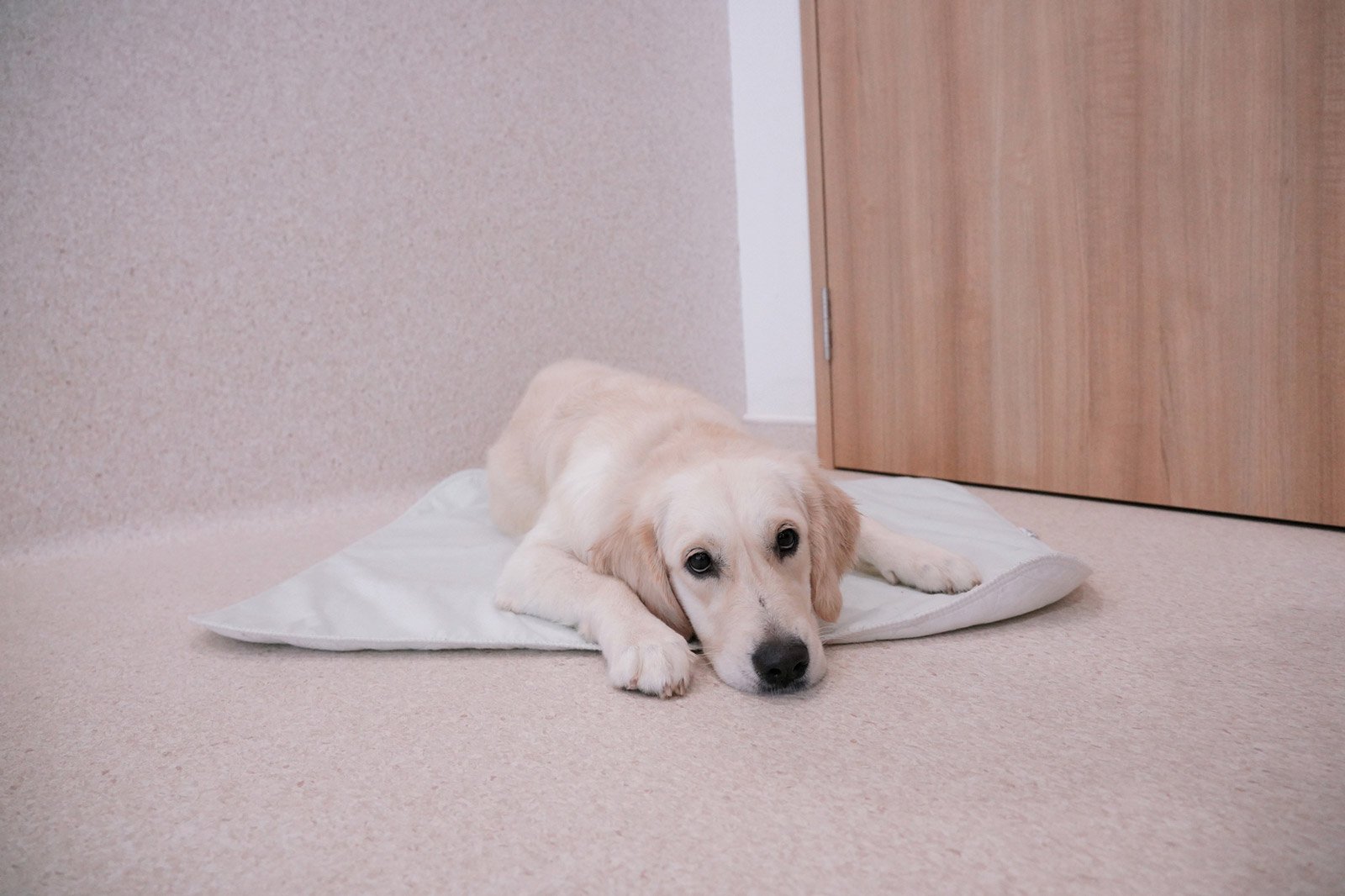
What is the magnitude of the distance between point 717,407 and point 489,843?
1353 mm

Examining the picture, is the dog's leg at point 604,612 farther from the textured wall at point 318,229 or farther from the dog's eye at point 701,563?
the textured wall at point 318,229

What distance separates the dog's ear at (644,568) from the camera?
4.64 ft

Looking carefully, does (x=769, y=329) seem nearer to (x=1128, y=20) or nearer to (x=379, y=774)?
(x=1128, y=20)

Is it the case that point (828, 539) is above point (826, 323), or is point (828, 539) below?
below

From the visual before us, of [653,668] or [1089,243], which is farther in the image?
[1089,243]

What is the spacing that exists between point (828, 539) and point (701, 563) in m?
0.25

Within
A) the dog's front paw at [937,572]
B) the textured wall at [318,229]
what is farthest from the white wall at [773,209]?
the dog's front paw at [937,572]

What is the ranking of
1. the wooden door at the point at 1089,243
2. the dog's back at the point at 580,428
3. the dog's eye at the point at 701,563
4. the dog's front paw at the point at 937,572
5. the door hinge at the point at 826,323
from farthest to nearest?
the door hinge at the point at 826,323 → the wooden door at the point at 1089,243 → the dog's back at the point at 580,428 → the dog's front paw at the point at 937,572 → the dog's eye at the point at 701,563

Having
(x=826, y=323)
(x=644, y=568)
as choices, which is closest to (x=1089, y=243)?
(x=826, y=323)

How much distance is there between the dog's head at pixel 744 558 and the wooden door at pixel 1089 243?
1270 mm

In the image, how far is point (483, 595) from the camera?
5.62 ft

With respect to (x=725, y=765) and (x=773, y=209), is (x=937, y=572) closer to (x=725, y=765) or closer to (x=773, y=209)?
(x=725, y=765)

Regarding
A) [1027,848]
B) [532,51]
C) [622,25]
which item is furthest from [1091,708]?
[622,25]

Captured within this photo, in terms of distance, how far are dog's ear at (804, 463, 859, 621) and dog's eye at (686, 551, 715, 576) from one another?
0.61 ft
